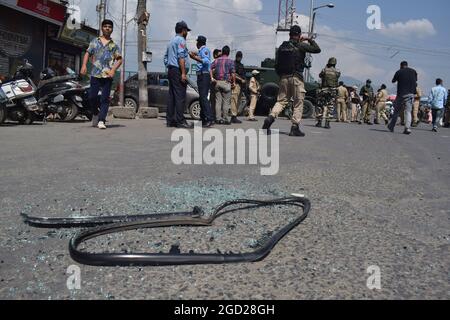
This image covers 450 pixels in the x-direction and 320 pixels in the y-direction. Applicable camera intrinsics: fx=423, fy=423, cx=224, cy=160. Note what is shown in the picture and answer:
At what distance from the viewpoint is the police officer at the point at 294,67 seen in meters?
7.71

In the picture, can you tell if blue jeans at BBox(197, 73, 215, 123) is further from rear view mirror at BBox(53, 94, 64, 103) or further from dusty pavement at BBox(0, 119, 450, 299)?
dusty pavement at BBox(0, 119, 450, 299)

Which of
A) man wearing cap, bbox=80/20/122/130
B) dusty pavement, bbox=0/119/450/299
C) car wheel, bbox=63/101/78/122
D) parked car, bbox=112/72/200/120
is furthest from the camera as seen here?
parked car, bbox=112/72/200/120

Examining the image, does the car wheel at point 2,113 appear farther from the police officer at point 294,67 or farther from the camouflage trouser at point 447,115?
the camouflage trouser at point 447,115

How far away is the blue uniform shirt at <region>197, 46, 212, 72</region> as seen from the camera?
9.52 m

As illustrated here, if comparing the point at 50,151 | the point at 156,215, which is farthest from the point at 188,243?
the point at 50,151

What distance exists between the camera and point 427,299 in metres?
1.71

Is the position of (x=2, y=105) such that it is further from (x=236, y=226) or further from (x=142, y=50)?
(x=236, y=226)

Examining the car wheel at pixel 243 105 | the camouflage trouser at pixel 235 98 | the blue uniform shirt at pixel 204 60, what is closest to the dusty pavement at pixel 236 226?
the blue uniform shirt at pixel 204 60

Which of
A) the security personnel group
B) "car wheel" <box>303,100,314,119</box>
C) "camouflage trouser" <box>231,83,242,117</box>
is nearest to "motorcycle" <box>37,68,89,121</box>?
the security personnel group

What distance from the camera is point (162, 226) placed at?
96.9 inches

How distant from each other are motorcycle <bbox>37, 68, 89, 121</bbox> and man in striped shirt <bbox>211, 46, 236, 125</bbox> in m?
3.25

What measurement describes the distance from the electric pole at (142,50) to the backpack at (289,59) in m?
6.33

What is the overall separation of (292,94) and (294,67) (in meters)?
0.50

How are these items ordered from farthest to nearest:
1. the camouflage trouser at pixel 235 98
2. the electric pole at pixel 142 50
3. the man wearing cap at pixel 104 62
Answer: the electric pole at pixel 142 50, the camouflage trouser at pixel 235 98, the man wearing cap at pixel 104 62
